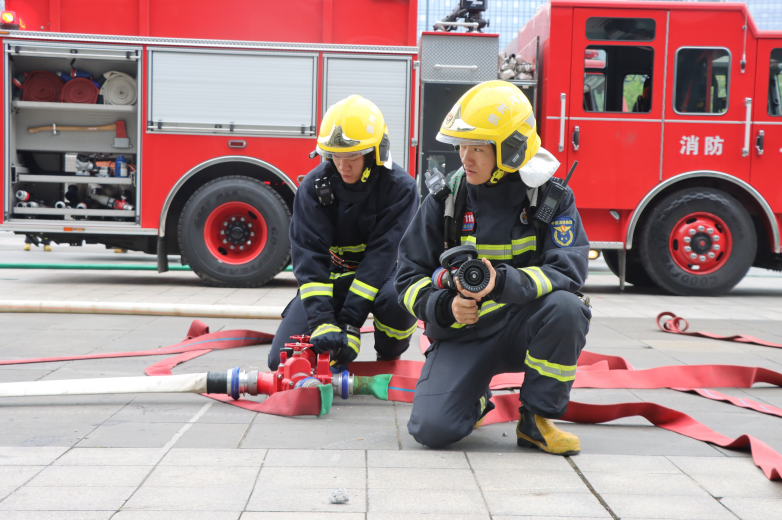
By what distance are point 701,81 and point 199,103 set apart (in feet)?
17.1

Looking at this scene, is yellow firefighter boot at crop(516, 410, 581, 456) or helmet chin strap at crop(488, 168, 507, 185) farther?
helmet chin strap at crop(488, 168, 507, 185)

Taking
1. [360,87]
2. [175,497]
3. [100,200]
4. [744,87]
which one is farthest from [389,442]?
[744,87]

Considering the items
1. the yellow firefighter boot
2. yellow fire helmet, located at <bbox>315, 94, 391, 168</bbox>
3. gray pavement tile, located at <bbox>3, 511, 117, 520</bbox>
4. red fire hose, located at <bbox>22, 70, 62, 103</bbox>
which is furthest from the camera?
red fire hose, located at <bbox>22, 70, 62, 103</bbox>

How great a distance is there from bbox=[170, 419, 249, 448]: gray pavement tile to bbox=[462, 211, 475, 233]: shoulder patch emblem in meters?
1.17

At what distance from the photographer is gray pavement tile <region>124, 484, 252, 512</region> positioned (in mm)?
2215

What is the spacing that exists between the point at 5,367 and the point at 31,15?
523 cm

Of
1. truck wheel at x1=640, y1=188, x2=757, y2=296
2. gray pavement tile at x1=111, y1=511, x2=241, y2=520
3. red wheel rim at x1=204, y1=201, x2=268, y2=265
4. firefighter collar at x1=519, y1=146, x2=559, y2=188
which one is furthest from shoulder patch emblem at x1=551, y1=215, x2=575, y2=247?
truck wheel at x1=640, y1=188, x2=757, y2=296

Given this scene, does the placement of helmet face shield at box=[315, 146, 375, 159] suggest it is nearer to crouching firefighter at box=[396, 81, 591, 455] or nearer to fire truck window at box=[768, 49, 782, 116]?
crouching firefighter at box=[396, 81, 591, 455]

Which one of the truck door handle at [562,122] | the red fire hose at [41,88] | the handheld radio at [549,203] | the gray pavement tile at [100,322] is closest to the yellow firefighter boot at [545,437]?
the handheld radio at [549,203]

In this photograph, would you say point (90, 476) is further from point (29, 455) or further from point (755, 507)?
point (755, 507)

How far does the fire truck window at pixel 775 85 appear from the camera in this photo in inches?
314

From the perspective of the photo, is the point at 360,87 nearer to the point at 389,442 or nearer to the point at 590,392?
the point at 590,392

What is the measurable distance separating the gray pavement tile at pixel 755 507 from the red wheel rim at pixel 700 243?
6.09 metres

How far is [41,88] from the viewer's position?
313 inches
